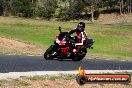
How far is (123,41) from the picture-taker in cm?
4716

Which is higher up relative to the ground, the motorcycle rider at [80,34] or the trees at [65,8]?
the motorcycle rider at [80,34]

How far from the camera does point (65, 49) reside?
20.8m

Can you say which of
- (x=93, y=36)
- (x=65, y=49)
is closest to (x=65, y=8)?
(x=93, y=36)

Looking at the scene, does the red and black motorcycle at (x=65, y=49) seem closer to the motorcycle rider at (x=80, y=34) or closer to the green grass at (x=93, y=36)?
the motorcycle rider at (x=80, y=34)

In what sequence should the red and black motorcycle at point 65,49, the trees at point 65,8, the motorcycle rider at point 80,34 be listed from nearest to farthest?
the red and black motorcycle at point 65,49 < the motorcycle rider at point 80,34 < the trees at point 65,8

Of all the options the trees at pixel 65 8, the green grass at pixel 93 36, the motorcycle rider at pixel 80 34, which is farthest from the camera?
the trees at pixel 65 8

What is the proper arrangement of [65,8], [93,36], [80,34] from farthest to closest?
[65,8] → [93,36] → [80,34]

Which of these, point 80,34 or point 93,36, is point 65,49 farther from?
point 93,36

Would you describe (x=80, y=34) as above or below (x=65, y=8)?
above

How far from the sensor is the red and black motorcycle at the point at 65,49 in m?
20.4

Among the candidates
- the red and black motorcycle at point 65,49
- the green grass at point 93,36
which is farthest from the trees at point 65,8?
the red and black motorcycle at point 65,49

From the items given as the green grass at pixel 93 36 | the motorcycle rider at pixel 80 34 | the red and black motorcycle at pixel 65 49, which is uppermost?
the motorcycle rider at pixel 80 34

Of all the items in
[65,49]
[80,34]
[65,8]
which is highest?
[80,34]

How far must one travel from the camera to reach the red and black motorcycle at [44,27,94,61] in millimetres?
20438
